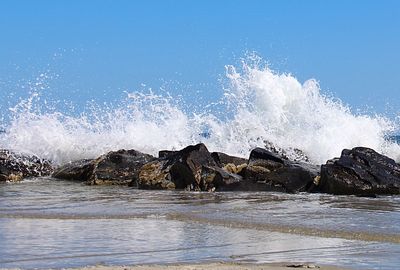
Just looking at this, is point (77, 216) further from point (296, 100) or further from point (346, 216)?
point (296, 100)

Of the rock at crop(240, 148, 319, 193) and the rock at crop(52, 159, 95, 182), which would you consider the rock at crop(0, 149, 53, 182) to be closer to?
the rock at crop(52, 159, 95, 182)

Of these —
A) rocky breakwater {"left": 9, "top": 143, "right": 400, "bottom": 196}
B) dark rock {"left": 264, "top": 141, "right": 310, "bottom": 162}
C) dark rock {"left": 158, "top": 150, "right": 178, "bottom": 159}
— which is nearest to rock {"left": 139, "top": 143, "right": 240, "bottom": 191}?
rocky breakwater {"left": 9, "top": 143, "right": 400, "bottom": 196}

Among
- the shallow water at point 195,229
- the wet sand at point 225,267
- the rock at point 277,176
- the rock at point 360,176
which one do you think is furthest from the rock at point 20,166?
the wet sand at point 225,267

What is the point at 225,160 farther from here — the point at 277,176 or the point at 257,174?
the point at 277,176

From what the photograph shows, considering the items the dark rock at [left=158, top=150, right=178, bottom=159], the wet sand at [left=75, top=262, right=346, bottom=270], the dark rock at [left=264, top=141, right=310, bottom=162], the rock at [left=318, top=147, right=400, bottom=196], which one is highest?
the dark rock at [left=264, top=141, right=310, bottom=162]

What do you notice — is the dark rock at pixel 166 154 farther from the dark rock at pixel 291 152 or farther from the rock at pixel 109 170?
the dark rock at pixel 291 152

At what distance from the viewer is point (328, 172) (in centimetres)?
1215

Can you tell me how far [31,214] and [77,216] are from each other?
64 centimetres

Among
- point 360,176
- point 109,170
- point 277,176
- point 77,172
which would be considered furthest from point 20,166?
point 360,176

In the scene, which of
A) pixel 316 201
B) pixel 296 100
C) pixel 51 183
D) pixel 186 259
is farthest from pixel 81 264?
pixel 296 100

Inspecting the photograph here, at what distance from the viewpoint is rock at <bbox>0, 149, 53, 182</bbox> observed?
1500 cm

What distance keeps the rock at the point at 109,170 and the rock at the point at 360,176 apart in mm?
3694

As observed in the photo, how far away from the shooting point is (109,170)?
14.6m

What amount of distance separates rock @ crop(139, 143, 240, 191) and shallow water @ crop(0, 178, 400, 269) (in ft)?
2.63
